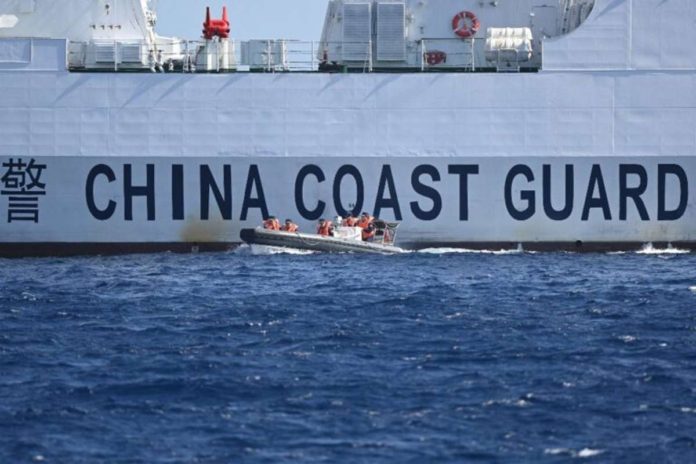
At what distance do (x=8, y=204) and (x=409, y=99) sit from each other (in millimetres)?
9303

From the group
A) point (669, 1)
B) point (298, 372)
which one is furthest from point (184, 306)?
→ point (669, 1)

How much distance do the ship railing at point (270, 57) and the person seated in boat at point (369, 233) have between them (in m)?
3.77

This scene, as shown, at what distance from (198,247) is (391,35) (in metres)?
6.54

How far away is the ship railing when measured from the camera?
118ft

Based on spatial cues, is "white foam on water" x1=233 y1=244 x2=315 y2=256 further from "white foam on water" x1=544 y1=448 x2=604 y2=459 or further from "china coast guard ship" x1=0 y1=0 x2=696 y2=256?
"white foam on water" x1=544 y1=448 x2=604 y2=459

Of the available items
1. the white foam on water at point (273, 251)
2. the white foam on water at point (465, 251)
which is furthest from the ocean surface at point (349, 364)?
the white foam on water at point (465, 251)

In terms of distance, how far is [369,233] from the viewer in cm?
3466

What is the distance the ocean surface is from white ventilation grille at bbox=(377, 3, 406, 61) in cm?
599

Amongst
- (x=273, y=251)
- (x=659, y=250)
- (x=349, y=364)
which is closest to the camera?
(x=349, y=364)

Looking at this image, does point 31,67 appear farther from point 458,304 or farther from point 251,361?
point 251,361

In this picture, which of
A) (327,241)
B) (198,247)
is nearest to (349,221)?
(327,241)

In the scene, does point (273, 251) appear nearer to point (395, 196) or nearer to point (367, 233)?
point (367, 233)

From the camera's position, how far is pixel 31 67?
35.5 metres

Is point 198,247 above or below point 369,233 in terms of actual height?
below
